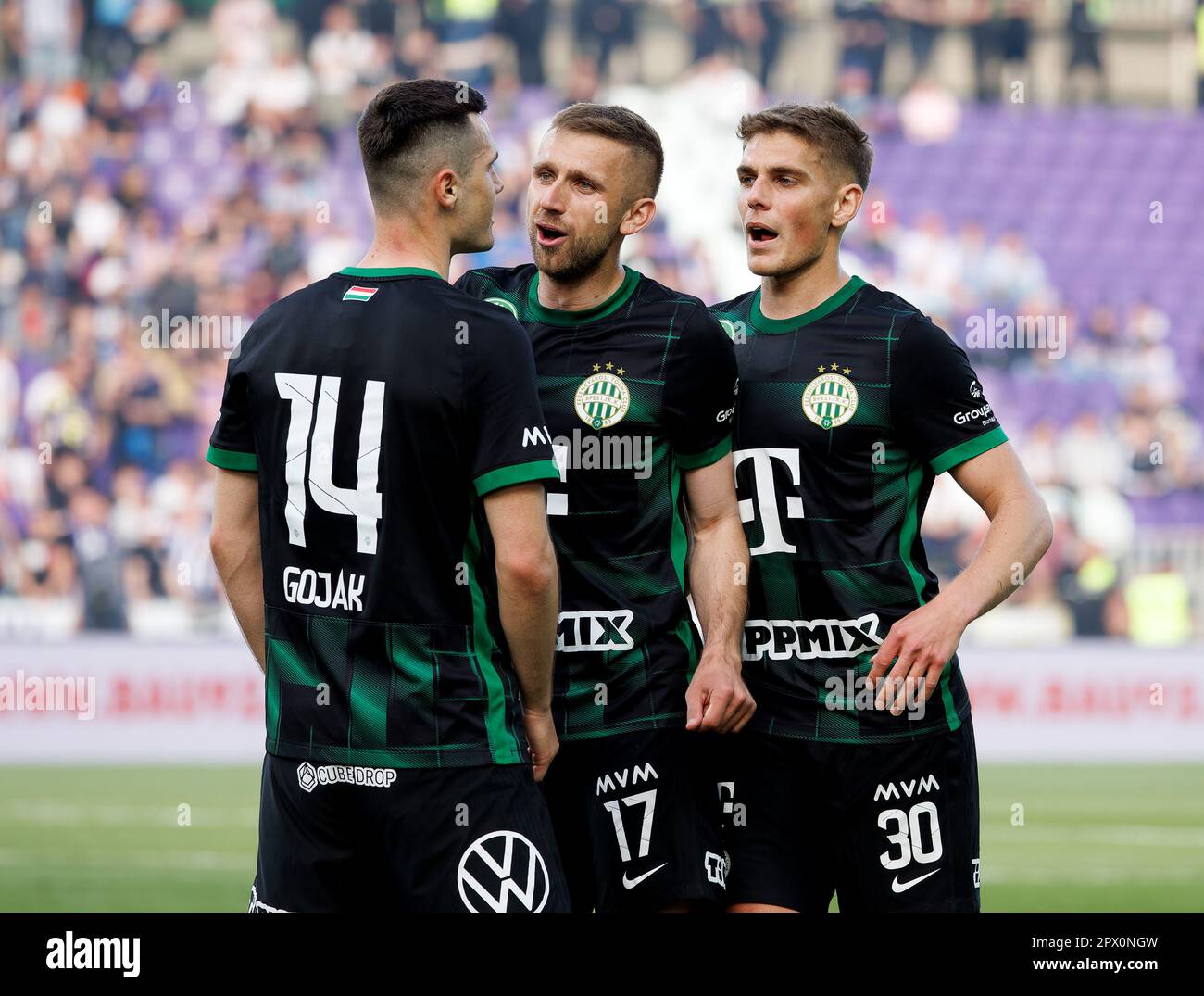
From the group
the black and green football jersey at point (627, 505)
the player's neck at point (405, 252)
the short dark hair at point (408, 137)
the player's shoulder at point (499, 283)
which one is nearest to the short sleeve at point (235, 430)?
the player's neck at point (405, 252)

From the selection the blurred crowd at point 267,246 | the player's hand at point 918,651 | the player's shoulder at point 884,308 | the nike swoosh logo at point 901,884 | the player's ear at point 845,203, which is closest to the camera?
the player's hand at point 918,651

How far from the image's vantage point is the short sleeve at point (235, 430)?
11.3 feet

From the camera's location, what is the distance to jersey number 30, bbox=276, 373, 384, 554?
10.7 feet

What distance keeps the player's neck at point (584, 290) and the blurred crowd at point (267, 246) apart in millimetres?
9901

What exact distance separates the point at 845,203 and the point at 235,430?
179 centimetres

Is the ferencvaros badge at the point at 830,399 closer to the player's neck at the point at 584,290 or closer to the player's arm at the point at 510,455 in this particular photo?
the player's neck at the point at 584,290

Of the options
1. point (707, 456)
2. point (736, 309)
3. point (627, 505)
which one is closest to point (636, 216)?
point (736, 309)

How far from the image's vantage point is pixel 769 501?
413 cm

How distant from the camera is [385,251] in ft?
11.3

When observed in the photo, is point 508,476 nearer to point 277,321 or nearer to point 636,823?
point 277,321

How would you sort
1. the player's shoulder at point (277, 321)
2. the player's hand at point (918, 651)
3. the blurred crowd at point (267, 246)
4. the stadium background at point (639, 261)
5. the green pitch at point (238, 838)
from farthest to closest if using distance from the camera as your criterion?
the blurred crowd at point (267, 246) → the stadium background at point (639, 261) → the green pitch at point (238, 838) → the player's hand at point (918, 651) → the player's shoulder at point (277, 321)

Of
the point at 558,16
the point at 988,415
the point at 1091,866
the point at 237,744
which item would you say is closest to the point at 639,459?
the point at 988,415

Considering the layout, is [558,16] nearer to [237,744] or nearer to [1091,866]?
[237,744]

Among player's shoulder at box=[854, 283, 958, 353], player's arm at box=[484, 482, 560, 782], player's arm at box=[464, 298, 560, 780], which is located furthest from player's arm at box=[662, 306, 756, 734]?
player's arm at box=[464, 298, 560, 780]
